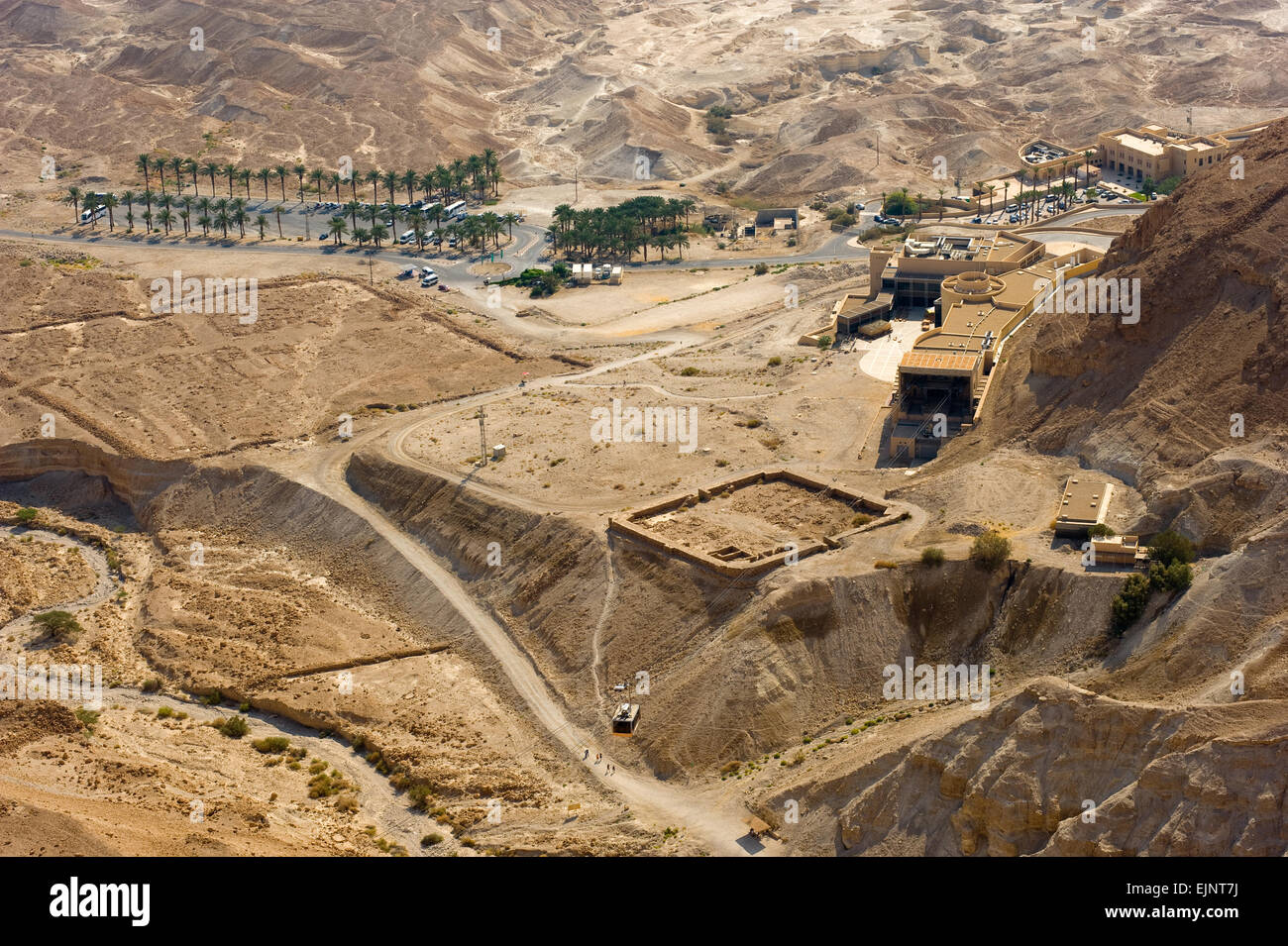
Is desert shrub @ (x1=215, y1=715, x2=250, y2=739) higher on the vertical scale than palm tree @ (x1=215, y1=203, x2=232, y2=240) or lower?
lower

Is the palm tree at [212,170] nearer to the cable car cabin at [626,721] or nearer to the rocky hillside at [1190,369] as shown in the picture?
the rocky hillside at [1190,369]

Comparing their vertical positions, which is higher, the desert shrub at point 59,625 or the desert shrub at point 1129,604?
the desert shrub at point 1129,604

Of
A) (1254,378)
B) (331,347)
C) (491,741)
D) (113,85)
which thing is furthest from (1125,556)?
(113,85)

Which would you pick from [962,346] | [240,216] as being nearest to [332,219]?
[240,216]

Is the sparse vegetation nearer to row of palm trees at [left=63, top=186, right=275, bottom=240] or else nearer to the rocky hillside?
the rocky hillside

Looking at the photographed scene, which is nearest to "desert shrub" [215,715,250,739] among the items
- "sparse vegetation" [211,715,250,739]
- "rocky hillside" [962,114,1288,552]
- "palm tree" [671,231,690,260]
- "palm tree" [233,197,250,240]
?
"sparse vegetation" [211,715,250,739]

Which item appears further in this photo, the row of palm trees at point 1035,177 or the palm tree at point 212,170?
the palm tree at point 212,170

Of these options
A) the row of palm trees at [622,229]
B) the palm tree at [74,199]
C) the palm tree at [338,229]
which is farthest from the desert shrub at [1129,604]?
the palm tree at [74,199]
